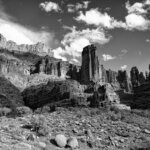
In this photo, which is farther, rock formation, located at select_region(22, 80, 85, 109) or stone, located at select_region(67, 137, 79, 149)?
rock formation, located at select_region(22, 80, 85, 109)

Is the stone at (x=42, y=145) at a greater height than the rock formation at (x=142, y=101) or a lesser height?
lesser

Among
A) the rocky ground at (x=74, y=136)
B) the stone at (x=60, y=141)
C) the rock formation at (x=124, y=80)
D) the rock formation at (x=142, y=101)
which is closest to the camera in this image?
the rocky ground at (x=74, y=136)

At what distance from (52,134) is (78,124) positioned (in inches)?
158

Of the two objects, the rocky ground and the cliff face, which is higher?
the cliff face

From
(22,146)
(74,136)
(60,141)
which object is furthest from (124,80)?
(22,146)

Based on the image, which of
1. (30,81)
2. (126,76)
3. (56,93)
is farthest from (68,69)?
(56,93)

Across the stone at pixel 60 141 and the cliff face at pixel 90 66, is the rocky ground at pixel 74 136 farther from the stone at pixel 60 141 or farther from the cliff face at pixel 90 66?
the cliff face at pixel 90 66

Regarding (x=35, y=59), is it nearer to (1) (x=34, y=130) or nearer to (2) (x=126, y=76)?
(2) (x=126, y=76)

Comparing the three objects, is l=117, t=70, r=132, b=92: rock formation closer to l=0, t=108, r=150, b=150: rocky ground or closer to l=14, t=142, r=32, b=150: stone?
l=0, t=108, r=150, b=150: rocky ground

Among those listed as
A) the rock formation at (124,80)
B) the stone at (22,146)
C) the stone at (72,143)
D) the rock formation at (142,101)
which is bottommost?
the stone at (72,143)

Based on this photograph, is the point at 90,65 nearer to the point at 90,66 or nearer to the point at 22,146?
the point at 90,66

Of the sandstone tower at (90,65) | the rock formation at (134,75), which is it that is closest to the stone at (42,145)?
the sandstone tower at (90,65)

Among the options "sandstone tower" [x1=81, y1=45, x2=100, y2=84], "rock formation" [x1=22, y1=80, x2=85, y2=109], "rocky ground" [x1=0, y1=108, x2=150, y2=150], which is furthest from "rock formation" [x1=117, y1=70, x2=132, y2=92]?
"rocky ground" [x1=0, y1=108, x2=150, y2=150]

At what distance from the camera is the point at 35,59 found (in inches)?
7205
